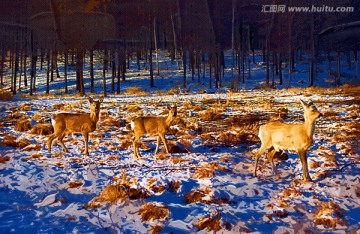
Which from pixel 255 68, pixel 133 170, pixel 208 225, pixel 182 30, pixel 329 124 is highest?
pixel 182 30

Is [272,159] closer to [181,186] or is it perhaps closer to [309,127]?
[309,127]

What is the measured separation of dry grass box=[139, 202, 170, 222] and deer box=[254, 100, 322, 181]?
2.50m

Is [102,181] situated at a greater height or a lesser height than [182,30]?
lesser

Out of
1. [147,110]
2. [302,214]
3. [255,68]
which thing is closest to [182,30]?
[255,68]

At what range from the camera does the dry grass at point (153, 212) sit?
19.5 feet

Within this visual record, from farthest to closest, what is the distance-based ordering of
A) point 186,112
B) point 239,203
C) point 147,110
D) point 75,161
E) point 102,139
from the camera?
point 147,110 → point 186,112 → point 102,139 → point 75,161 → point 239,203

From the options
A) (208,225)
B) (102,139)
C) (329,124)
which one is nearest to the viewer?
(208,225)

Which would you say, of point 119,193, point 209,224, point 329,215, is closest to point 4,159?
point 119,193

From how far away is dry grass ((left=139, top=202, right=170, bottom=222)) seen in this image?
595cm

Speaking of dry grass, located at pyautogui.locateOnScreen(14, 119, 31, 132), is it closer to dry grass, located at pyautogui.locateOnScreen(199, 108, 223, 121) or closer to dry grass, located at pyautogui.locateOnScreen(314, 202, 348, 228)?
dry grass, located at pyautogui.locateOnScreen(199, 108, 223, 121)

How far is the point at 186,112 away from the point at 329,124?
6533mm

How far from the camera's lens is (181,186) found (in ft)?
23.2

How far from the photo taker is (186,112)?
15.8 m

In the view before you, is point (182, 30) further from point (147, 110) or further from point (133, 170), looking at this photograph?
point (133, 170)
